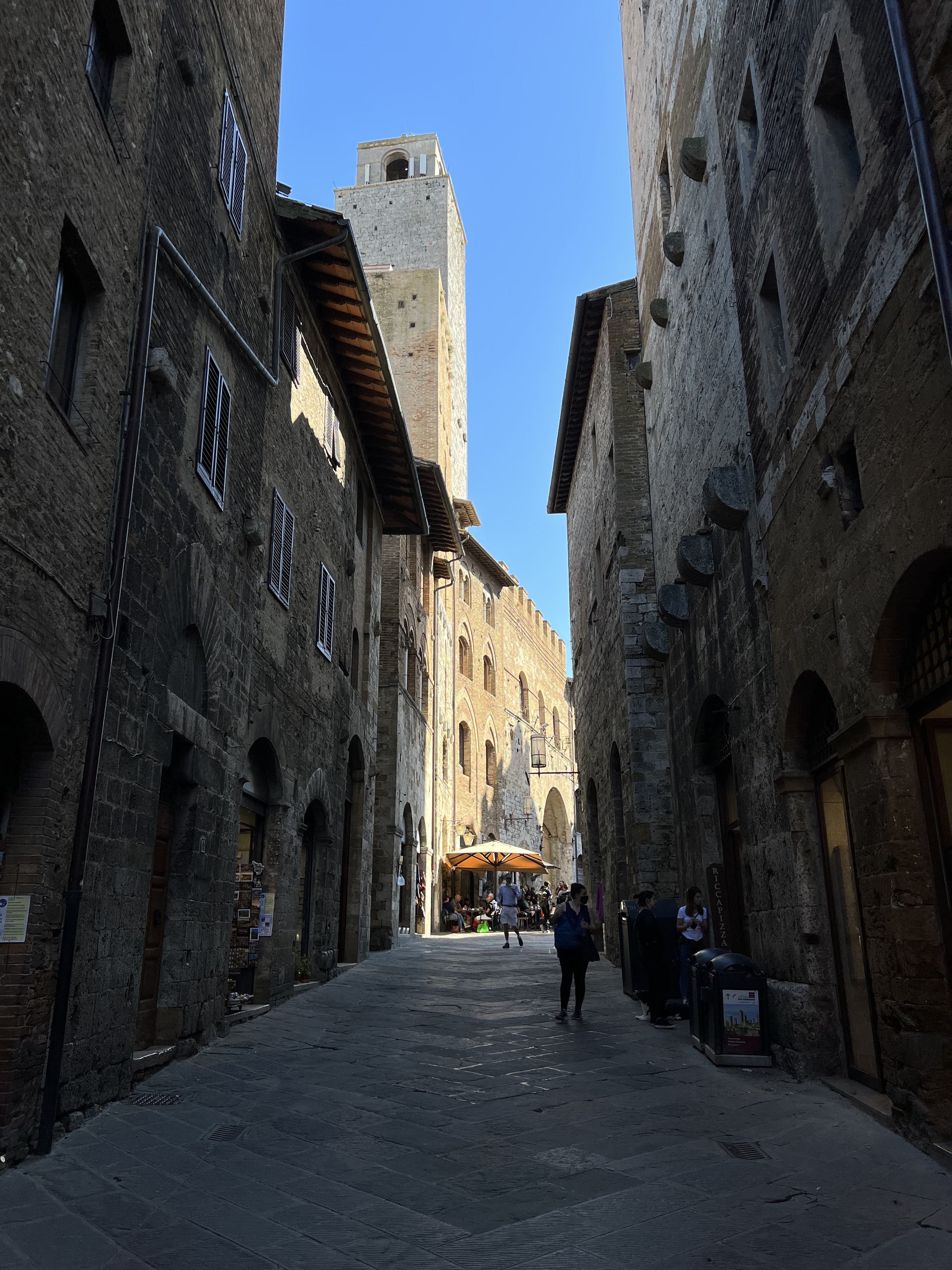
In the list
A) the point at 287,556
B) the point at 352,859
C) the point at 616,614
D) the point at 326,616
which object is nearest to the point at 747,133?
the point at 287,556

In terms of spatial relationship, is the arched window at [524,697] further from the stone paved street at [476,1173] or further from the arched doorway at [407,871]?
the stone paved street at [476,1173]

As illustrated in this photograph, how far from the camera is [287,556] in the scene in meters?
11.1

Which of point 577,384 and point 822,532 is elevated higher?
point 577,384

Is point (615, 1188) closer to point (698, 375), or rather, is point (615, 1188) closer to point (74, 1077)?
point (74, 1077)

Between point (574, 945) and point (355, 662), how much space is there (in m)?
7.80

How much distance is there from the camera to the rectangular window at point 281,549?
419 inches

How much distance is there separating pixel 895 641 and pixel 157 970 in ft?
18.9

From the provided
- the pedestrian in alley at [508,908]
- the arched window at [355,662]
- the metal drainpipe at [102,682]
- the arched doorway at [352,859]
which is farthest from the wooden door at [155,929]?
the pedestrian in alley at [508,908]

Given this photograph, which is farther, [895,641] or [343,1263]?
[895,641]

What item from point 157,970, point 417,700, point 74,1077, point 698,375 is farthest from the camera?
point 417,700

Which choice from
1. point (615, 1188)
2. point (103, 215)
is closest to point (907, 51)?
point (103, 215)

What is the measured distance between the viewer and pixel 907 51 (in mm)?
4473

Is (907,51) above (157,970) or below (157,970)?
above

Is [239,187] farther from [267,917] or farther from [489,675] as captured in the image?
[489,675]
